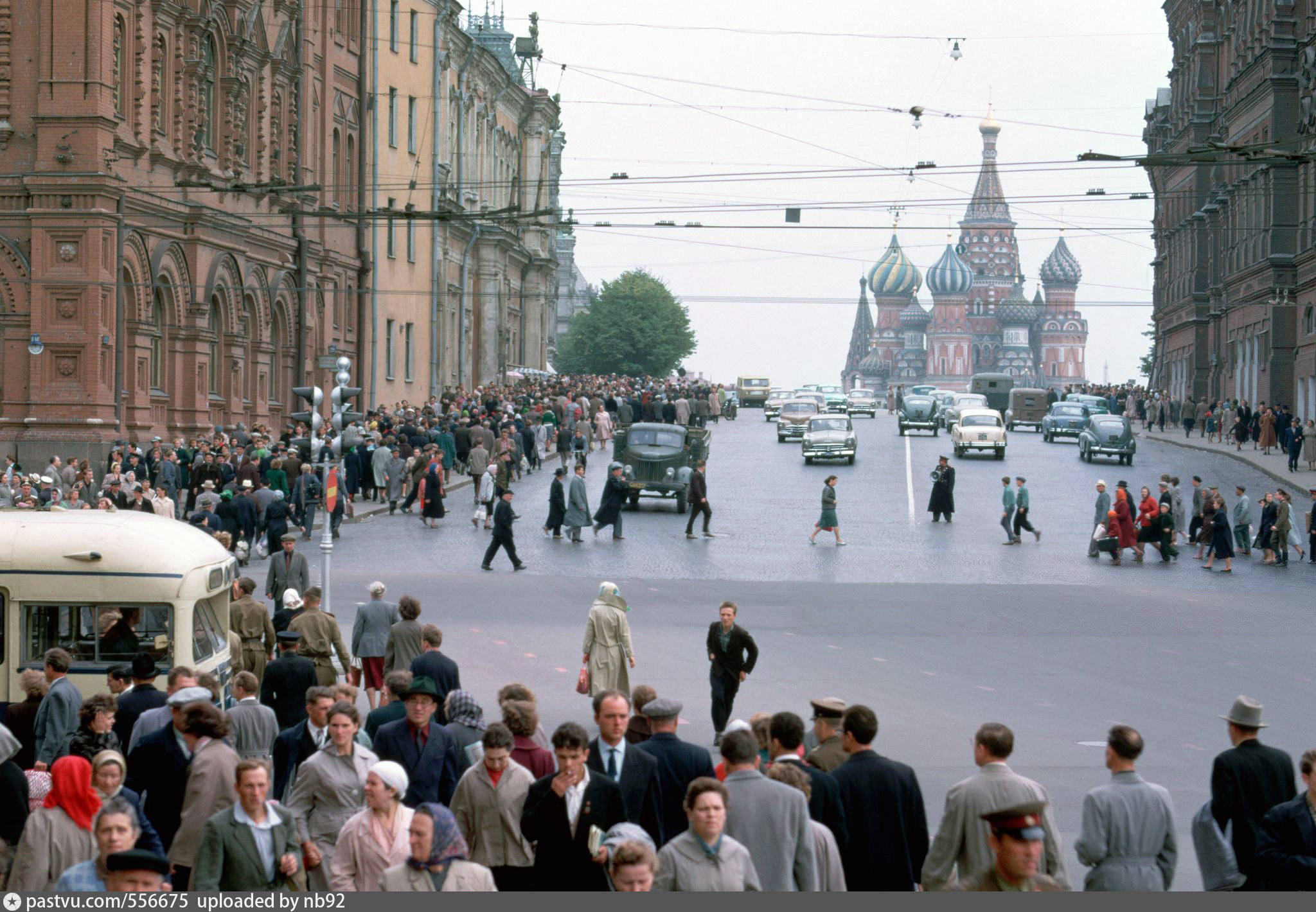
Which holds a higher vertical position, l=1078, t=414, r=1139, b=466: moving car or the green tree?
the green tree

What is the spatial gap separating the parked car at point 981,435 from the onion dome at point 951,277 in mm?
143024

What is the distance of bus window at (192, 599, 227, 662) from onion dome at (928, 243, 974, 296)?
610 feet

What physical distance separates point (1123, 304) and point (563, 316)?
117 metres

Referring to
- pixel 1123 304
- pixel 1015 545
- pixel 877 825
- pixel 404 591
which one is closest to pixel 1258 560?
pixel 1015 545

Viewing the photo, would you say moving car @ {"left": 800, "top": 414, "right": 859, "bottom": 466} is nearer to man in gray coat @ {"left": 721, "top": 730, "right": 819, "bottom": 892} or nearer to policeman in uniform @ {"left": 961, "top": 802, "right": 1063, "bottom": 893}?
man in gray coat @ {"left": 721, "top": 730, "right": 819, "bottom": 892}

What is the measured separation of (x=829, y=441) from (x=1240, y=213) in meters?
25.4

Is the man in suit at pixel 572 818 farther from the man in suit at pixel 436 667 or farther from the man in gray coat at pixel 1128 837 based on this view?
the man in suit at pixel 436 667

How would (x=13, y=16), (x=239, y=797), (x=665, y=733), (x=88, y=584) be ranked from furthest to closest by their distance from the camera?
(x=13, y=16)
(x=88, y=584)
(x=665, y=733)
(x=239, y=797)

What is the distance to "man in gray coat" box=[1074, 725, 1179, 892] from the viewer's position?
838 cm

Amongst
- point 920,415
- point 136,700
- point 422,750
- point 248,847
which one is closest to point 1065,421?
point 920,415

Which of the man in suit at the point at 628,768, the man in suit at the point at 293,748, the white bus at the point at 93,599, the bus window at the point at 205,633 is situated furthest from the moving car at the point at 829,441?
the man in suit at the point at 628,768

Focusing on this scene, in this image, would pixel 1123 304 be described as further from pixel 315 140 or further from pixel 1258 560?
pixel 1258 560

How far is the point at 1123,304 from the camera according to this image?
239 feet

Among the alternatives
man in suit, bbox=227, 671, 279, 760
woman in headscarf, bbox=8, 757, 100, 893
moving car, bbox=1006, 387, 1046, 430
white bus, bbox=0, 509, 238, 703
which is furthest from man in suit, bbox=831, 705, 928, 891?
moving car, bbox=1006, 387, 1046, 430
